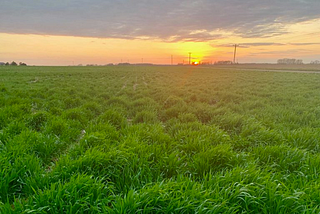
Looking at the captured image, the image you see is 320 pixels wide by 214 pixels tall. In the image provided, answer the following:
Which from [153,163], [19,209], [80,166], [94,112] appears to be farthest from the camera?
[94,112]

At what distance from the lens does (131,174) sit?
2.58m

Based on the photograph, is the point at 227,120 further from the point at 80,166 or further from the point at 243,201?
the point at 80,166

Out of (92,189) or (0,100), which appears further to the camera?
(0,100)

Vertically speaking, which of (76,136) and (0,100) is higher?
(0,100)

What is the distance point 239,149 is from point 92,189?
3188 mm

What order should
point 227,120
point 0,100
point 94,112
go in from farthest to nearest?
point 0,100 < point 94,112 < point 227,120

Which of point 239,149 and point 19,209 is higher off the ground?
point 19,209

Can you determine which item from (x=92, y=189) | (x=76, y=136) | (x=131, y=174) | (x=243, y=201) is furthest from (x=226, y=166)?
(x=76, y=136)

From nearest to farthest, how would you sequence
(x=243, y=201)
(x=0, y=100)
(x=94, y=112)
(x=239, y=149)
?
(x=243, y=201)
(x=239, y=149)
(x=94, y=112)
(x=0, y=100)

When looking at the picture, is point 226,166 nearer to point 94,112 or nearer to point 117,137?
point 117,137

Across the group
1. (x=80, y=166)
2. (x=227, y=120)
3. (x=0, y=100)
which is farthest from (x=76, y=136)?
(x=0, y=100)

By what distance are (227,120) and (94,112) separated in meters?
4.82

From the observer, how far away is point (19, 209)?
1.78m

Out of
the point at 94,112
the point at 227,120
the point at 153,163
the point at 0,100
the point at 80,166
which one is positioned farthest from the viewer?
the point at 0,100
